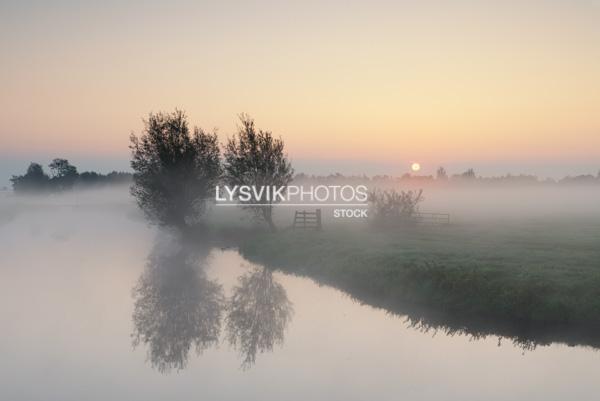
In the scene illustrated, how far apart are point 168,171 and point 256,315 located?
34739 millimetres

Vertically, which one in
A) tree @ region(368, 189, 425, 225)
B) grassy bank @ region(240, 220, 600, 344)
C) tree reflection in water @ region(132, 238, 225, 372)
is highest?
tree @ region(368, 189, 425, 225)

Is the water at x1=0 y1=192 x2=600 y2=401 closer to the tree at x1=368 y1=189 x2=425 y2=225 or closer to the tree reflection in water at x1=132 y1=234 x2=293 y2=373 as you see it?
the tree reflection in water at x1=132 y1=234 x2=293 y2=373

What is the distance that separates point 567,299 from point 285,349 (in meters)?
13.3

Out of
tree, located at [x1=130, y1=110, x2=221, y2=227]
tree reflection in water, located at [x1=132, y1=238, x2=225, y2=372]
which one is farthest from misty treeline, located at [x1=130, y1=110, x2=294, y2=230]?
tree reflection in water, located at [x1=132, y1=238, x2=225, y2=372]

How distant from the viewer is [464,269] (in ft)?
92.5

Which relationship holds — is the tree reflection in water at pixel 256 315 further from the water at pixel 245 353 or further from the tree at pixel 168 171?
the tree at pixel 168 171

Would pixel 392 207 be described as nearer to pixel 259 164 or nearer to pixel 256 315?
pixel 259 164

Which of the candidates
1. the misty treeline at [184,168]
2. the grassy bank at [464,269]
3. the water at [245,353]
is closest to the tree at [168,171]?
the misty treeline at [184,168]

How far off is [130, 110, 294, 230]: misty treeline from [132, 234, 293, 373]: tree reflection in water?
18.0 metres

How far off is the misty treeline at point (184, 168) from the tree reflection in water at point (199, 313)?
17975 millimetres

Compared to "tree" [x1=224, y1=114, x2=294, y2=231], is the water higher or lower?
lower

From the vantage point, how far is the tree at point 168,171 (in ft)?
188

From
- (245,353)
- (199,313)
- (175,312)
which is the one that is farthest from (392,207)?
(245,353)

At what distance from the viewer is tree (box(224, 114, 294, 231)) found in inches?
2210
